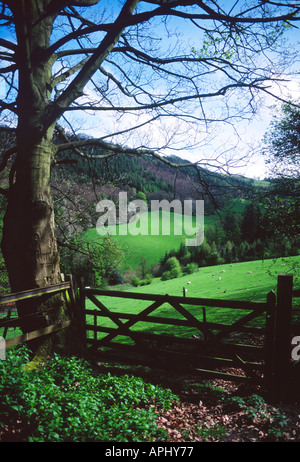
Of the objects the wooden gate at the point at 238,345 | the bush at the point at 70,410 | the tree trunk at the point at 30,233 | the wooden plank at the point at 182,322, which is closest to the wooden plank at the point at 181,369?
the wooden gate at the point at 238,345

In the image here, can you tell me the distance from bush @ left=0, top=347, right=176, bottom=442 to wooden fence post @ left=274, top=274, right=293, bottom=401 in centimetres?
231

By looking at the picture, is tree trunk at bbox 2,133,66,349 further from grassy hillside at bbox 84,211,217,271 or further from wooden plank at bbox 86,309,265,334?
grassy hillside at bbox 84,211,217,271

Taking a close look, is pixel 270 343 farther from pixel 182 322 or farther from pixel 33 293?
pixel 33 293

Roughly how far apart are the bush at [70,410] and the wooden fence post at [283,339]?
7.59 ft

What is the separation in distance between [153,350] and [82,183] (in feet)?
51.5

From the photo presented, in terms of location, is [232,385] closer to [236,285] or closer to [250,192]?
[250,192]

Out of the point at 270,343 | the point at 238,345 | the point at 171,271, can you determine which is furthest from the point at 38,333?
the point at 171,271

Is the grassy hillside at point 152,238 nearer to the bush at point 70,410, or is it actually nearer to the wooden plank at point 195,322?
the wooden plank at point 195,322

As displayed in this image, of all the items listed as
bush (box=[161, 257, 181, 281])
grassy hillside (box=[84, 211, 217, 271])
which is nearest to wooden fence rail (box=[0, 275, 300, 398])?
bush (box=[161, 257, 181, 281])

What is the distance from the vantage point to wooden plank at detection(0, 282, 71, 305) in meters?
5.15

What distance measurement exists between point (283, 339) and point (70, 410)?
4073mm

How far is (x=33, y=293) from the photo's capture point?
580 centimetres

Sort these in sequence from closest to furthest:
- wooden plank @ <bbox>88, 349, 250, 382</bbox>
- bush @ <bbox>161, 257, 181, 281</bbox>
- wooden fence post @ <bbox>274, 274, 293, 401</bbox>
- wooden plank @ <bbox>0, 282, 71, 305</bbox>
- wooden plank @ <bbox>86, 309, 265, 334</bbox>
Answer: wooden plank @ <bbox>0, 282, 71, 305</bbox> → wooden fence post @ <bbox>274, 274, 293, 401</bbox> → wooden plank @ <bbox>88, 349, 250, 382</bbox> → wooden plank @ <bbox>86, 309, 265, 334</bbox> → bush @ <bbox>161, 257, 181, 281</bbox>
